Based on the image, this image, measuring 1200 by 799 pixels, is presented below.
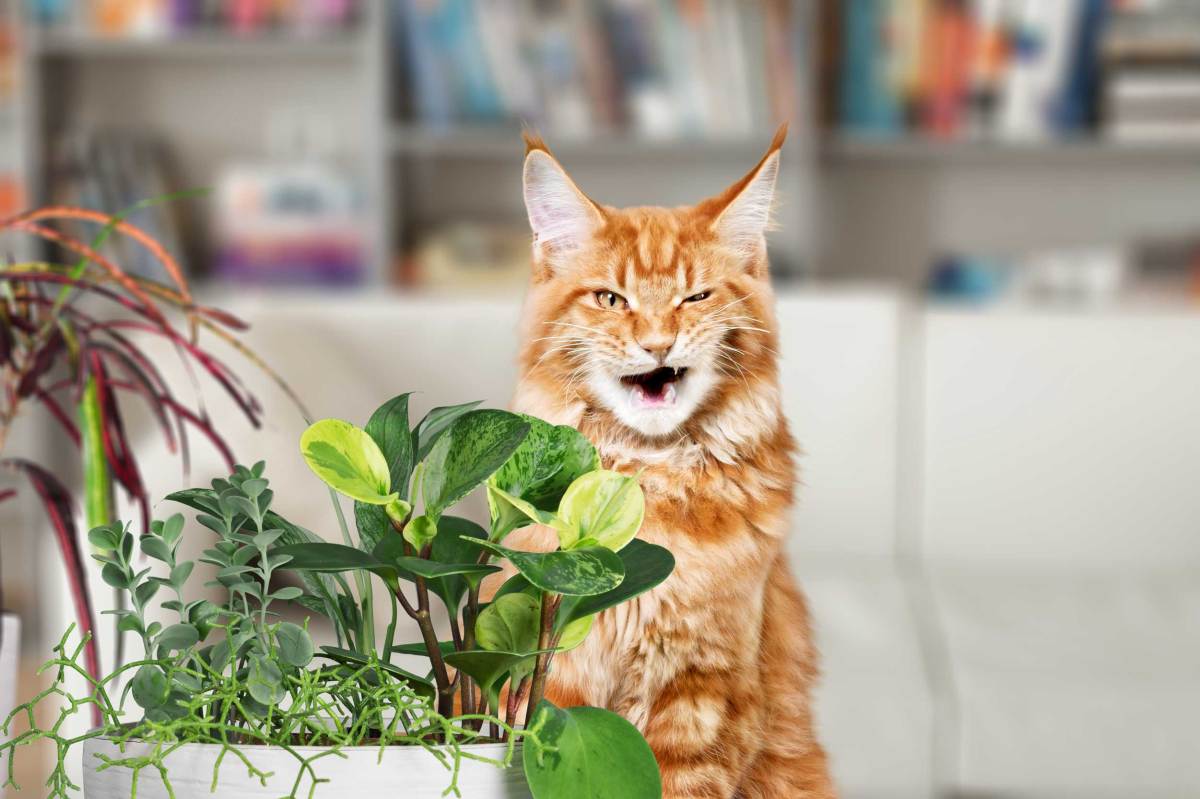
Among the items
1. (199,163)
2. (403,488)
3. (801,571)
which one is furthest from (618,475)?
(199,163)

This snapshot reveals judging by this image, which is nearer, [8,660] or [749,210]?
[749,210]

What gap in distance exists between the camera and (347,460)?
19.6 inches

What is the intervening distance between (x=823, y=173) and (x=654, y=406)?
284 cm

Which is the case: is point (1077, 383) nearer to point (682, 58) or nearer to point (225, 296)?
point (682, 58)

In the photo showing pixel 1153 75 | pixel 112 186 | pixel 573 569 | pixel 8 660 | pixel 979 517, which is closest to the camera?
pixel 573 569

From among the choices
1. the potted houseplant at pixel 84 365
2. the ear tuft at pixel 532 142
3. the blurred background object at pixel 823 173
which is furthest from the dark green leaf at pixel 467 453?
the blurred background object at pixel 823 173

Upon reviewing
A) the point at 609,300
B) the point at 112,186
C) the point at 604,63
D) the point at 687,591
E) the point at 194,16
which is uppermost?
the point at 194,16

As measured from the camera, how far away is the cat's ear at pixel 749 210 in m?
0.51

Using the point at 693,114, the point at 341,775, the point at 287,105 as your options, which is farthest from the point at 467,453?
the point at 287,105

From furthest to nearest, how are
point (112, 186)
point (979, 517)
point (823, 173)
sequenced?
point (823, 173), point (112, 186), point (979, 517)

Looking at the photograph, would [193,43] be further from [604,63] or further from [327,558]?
[327,558]

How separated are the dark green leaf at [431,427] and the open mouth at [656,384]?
0.23 ft

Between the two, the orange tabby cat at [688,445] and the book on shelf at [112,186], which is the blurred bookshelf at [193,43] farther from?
the orange tabby cat at [688,445]

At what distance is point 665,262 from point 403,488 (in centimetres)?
14
